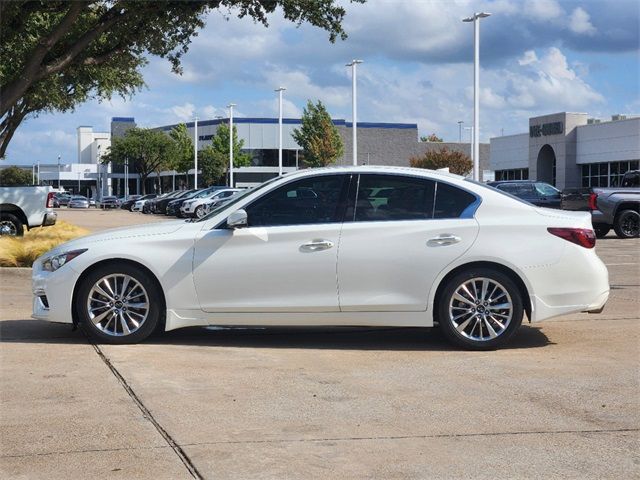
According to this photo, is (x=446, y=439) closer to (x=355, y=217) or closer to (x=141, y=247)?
(x=355, y=217)

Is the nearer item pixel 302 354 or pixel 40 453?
pixel 40 453

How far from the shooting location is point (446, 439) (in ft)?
17.9

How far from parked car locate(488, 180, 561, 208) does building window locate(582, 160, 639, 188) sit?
27.9 meters

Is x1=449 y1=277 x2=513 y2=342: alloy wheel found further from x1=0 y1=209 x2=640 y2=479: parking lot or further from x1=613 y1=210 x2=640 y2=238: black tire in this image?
x1=613 y1=210 x2=640 y2=238: black tire

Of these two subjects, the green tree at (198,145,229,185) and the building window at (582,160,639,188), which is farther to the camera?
the green tree at (198,145,229,185)

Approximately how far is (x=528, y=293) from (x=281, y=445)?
361cm

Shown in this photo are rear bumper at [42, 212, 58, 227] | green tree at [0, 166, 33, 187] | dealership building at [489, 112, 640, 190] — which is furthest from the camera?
green tree at [0, 166, 33, 187]

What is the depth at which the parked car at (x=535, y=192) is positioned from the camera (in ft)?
97.5

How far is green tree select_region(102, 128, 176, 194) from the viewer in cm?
10056

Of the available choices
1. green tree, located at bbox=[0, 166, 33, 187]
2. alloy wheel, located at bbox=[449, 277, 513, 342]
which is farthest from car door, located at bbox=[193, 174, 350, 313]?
green tree, located at bbox=[0, 166, 33, 187]

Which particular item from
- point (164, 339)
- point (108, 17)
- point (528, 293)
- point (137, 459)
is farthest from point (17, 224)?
point (137, 459)

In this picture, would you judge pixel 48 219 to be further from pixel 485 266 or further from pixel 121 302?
pixel 485 266

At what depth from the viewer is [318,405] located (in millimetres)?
6246

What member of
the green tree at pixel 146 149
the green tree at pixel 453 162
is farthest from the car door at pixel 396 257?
the green tree at pixel 146 149
